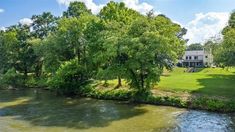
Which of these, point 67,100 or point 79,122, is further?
point 67,100

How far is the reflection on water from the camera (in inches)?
1063

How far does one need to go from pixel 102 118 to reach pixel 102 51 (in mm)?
14271

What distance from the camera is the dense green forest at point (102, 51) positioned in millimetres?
37375

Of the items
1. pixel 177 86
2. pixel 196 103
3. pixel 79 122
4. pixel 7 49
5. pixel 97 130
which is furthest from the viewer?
pixel 7 49

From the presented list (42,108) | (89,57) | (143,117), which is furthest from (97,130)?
(89,57)

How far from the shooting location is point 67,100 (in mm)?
42062

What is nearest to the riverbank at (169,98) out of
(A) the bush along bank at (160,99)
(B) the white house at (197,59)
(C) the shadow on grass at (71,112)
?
(A) the bush along bank at (160,99)

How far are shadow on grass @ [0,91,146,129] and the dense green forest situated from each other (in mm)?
3983

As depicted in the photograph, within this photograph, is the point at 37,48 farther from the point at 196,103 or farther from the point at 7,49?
Result: the point at 196,103

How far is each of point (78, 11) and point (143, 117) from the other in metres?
52.6

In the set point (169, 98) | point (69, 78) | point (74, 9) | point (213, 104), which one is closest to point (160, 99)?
point (169, 98)

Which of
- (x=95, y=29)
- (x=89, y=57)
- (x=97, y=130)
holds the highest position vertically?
(x=95, y=29)

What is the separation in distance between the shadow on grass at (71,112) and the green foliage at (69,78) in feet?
11.2

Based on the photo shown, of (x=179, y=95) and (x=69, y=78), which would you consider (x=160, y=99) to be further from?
(x=69, y=78)
